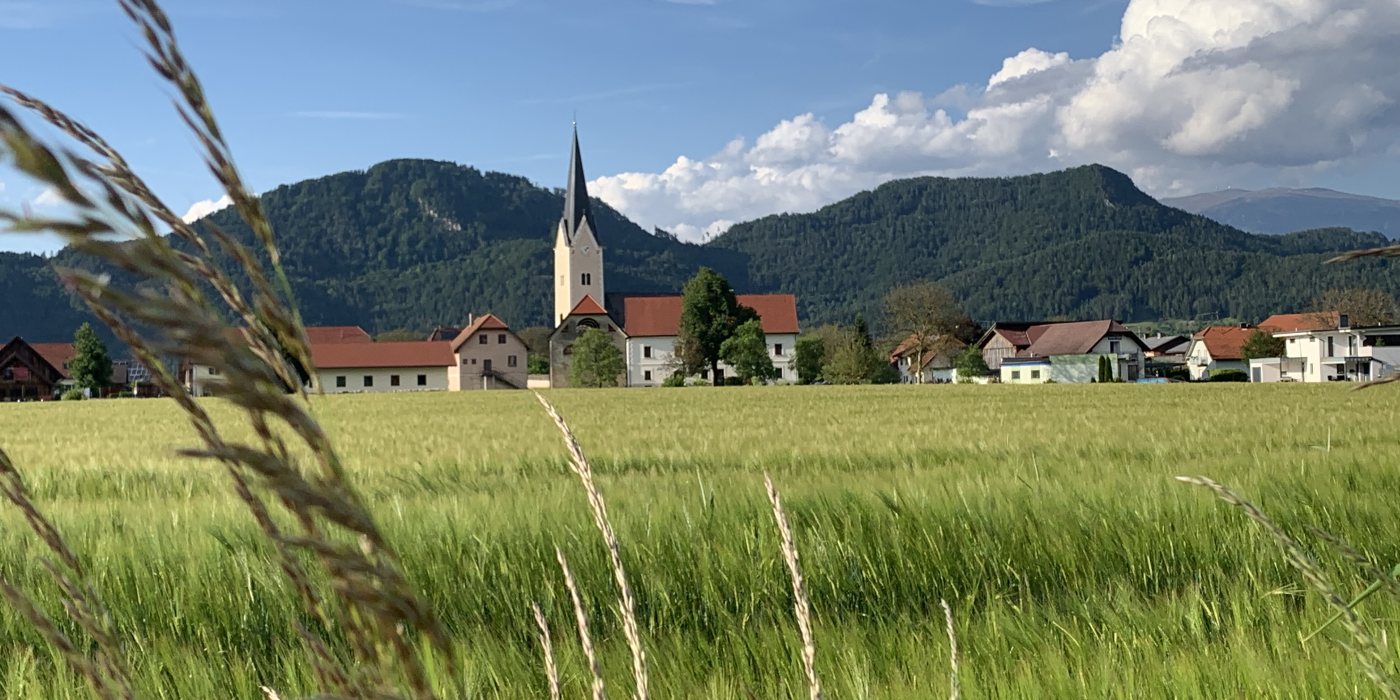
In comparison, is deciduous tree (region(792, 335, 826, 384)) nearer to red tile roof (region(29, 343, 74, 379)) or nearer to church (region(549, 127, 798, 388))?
church (region(549, 127, 798, 388))

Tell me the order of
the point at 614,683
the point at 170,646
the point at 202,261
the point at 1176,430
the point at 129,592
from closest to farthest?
the point at 202,261 < the point at 614,683 < the point at 170,646 < the point at 129,592 < the point at 1176,430

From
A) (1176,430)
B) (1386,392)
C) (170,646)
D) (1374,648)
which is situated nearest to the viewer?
(1374,648)

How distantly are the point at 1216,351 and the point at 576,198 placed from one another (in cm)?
8496

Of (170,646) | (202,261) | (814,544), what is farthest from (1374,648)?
(170,646)

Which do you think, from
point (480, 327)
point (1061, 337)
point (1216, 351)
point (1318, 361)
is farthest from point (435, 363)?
point (1216, 351)

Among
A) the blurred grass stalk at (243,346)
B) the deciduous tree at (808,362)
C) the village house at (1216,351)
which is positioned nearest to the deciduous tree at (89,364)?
the deciduous tree at (808,362)

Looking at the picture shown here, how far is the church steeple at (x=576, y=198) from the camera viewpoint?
13675 cm

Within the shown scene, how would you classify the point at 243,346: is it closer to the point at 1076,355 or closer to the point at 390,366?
the point at 390,366

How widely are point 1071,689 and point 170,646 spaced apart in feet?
10.5

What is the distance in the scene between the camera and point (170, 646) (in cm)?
394

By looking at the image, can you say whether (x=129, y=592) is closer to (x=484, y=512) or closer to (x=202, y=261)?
(x=484, y=512)

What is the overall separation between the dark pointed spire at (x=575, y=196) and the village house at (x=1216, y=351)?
261ft

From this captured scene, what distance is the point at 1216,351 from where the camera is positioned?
133500 millimetres

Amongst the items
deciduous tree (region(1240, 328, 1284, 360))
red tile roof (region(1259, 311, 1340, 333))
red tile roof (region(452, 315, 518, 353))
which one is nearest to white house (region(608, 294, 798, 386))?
red tile roof (region(452, 315, 518, 353))
